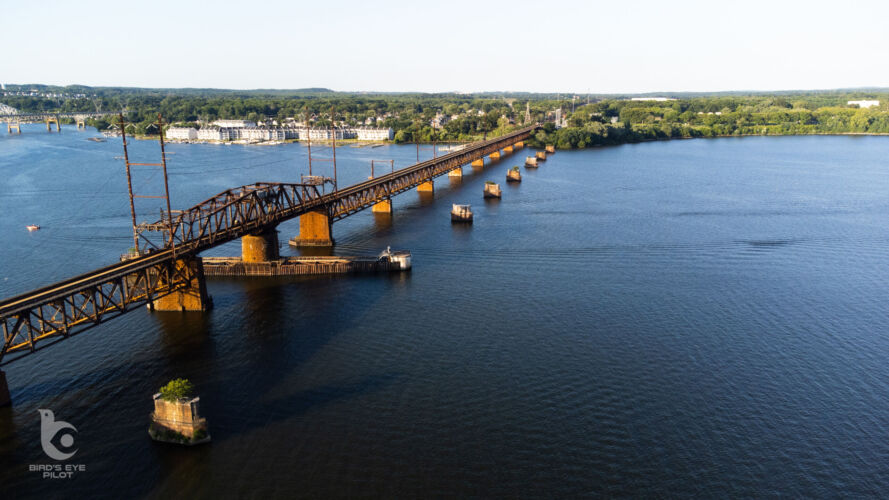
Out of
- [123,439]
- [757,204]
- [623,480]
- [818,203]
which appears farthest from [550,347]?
[818,203]

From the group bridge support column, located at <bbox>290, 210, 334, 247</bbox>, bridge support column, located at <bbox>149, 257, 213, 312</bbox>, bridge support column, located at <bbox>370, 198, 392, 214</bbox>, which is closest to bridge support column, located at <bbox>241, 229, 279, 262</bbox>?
bridge support column, located at <bbox>149, 257, 213, 312</bbox>

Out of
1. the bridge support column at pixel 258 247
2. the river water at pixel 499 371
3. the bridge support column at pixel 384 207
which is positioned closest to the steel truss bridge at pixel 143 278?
the bridge support column at pixel 258 247

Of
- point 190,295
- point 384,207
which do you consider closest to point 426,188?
point 384,207

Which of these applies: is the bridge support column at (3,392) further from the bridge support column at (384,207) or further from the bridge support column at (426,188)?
the bridge support column at (426,188)
